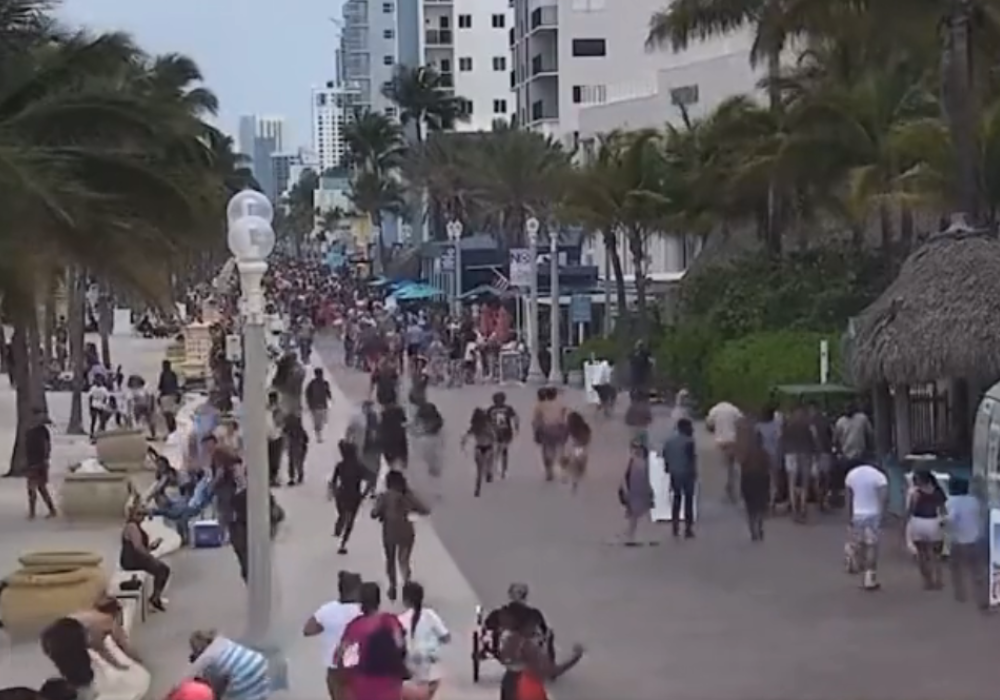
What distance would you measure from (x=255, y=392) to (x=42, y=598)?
4.32 meters

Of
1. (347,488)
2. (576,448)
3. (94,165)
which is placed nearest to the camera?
(347,488)

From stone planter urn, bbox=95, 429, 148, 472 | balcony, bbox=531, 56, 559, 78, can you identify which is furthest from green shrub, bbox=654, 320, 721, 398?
balcony, bbox=531, 56, 559, 78

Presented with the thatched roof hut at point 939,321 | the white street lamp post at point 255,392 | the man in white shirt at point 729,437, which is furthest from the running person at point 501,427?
the white street lamp post at point 255,392

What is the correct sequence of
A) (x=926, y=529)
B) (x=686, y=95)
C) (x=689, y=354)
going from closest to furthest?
1. (x=926, y=529)
2. (x=689, y=354)
3. (x=686, y=95)

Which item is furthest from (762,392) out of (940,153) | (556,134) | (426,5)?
(426,5)

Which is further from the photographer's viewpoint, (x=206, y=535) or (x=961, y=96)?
(x=961, y=96)

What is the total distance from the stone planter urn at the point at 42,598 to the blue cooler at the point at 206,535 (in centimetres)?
530

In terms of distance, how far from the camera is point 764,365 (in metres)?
31.0

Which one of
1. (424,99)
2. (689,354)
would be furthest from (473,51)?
(689,354)

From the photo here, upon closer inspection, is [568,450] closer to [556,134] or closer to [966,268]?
[966,268]

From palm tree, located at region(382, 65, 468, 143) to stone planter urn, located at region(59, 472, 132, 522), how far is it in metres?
83.8

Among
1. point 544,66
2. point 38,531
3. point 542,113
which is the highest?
point 544,66

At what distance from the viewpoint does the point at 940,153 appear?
97.1 ft

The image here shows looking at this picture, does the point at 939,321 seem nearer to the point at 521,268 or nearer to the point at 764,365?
the point at 764,365
